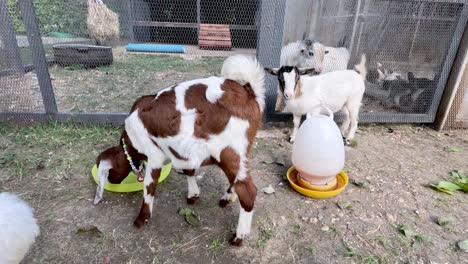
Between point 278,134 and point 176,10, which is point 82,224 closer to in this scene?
point 278,134

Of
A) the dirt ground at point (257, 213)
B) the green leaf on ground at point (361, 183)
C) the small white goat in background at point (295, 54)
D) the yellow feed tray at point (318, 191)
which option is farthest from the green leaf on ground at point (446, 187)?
the small white goat in background at point (295, 54)

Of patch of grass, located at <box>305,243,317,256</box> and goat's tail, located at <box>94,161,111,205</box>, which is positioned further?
goat's tail, located at <box>94,161,111,205</box>

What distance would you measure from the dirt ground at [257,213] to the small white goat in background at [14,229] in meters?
0.48

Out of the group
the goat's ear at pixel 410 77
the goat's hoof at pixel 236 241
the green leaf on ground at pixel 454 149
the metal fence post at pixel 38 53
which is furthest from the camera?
the goat's ear at pixel 410 77

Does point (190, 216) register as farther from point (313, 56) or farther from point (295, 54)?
point (313, 56)

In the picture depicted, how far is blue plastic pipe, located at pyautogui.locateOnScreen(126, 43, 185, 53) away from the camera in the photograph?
14.2 ft

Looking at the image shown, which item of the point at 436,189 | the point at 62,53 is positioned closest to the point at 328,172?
the point at 436,189

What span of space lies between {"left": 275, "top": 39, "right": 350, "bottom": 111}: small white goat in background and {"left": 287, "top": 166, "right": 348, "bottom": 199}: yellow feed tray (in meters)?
1.36

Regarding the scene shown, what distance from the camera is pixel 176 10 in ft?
14.5

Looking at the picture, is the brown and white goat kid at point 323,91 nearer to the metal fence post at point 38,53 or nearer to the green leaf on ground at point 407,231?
the green leaf on ground at point 407,231

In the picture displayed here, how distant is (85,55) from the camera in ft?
16.8

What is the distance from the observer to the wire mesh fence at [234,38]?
11.7ft

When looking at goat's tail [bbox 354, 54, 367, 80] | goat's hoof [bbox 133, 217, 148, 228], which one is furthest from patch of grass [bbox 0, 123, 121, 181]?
goat's tail [bbox 354, 54, 367, 80]

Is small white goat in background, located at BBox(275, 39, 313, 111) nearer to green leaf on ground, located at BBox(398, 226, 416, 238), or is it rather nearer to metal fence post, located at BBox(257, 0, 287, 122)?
metal fence post, located at BBox(257, 0, 287, 122)
